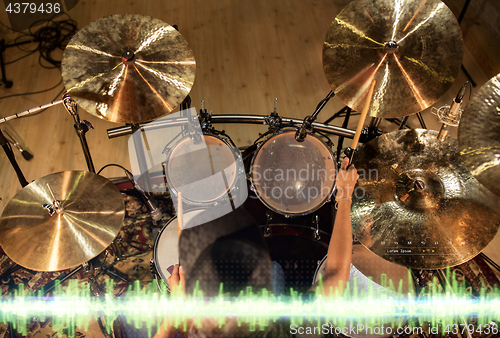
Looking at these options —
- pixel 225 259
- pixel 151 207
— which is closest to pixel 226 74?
pixel 151 207

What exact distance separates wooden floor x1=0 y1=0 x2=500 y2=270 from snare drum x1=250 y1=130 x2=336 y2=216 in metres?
0.93

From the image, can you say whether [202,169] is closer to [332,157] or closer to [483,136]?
[332,157]

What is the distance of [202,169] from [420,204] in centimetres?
103

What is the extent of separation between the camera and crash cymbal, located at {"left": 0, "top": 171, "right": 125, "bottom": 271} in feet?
4.78

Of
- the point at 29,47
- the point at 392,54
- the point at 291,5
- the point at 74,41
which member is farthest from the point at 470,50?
the point at 29,47

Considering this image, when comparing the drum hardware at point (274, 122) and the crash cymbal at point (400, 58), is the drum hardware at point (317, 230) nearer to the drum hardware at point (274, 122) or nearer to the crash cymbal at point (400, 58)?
the drum hardware at point (274, 122)

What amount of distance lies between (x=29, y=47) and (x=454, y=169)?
3407mm

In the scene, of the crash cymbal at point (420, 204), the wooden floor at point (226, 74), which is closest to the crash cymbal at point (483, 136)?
the crash cymbal at point (420, 204)

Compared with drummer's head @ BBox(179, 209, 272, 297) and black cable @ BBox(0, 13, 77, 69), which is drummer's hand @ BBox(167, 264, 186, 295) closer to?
drummer's head @ BBox(179, 209, 272, 297)

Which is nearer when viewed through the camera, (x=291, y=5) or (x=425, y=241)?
(x=425, y=241)

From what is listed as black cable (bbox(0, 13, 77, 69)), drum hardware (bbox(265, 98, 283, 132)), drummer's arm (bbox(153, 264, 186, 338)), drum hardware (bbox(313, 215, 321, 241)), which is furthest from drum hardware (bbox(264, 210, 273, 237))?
black cable (bbox(0, 13, 77, 69))

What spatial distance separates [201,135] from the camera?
72.0 inches

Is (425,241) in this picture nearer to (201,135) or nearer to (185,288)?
(185,288)

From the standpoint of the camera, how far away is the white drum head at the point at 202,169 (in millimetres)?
1776
